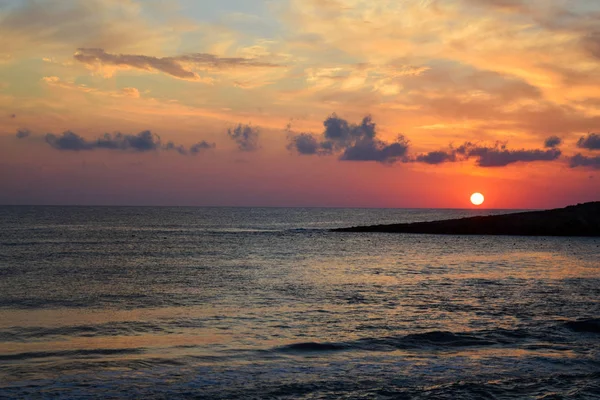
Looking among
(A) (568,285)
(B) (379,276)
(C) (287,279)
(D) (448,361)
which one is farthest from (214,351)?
(A) (568,285)

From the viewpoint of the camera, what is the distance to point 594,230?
10300cm

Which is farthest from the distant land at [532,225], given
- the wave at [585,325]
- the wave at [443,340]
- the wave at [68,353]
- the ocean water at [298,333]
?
the wave at [68,353]

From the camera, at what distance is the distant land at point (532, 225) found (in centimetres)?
10438

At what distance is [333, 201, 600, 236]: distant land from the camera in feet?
342

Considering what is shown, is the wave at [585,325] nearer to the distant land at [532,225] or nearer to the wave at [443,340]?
the wave at [443,340]

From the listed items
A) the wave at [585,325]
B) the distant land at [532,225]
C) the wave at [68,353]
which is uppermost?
the distant land at [532,225]

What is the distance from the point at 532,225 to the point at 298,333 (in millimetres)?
96158

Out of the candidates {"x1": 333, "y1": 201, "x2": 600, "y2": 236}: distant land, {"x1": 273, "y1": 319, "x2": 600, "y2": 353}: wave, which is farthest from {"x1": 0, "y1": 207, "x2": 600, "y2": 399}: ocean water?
{"x1": 333, "y1": 201, "x2": 600, "y2": 236}: distant land

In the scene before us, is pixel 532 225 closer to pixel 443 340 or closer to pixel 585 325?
pixel 585 325

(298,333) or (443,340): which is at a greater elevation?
(443,340)

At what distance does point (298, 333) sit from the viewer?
23453 mm

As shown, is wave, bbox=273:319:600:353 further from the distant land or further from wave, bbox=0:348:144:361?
the distant land

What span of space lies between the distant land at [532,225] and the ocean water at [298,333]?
62388 millimetres

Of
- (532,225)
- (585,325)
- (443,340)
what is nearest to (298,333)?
(443,340)
